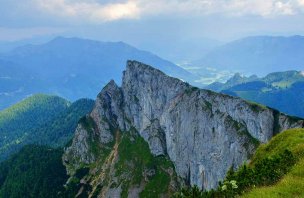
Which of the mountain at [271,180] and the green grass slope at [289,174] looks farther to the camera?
the mountain at [271,180]

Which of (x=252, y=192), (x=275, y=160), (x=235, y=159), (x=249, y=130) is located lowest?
(x=252, y=192)

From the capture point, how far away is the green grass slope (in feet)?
158

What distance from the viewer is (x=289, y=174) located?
54719 millimetres

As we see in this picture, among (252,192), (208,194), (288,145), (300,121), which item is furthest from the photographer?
(300,121)

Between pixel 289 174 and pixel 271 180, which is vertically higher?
pixel 289 174

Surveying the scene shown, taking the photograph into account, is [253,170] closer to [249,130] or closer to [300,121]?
[300,121]

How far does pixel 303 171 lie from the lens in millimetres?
54094

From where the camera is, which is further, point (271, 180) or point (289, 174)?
point (271, 180)

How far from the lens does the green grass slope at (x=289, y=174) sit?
4822 centimetres

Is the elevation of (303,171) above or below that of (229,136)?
below

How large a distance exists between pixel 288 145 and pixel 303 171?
45.8ft

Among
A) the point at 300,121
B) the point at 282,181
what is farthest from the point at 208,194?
the point at 300,121

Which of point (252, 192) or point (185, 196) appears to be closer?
point (252, 192)

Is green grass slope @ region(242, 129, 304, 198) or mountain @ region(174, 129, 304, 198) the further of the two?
mountain @ region(174, 129, 304, 198)
